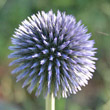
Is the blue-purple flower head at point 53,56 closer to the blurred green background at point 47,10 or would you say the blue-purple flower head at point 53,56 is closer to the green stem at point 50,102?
the green stem at point 50,102

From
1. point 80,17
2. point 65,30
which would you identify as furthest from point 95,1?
point 65,30

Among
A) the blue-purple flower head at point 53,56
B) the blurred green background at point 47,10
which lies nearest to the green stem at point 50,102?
the blue-purple flower head at point 53,56

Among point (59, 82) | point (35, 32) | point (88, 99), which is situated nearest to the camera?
point (59, 82)

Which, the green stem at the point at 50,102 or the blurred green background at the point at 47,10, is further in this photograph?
the blurred green background at the point at 47,10

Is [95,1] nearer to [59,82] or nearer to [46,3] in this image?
[46,3]

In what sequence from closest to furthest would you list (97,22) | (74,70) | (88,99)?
(74,70), (97,22), (88,99)

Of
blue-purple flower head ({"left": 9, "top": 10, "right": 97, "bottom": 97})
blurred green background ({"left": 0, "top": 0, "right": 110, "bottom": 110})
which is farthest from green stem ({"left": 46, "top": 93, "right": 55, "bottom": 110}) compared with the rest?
blurred green background ({"left": 0, "top": 0, "right": 110, "bottom": 110})

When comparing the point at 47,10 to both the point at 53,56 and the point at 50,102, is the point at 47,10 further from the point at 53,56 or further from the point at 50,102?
the point at 50,102

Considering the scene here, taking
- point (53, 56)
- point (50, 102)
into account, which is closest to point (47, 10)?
point (53, 56)
